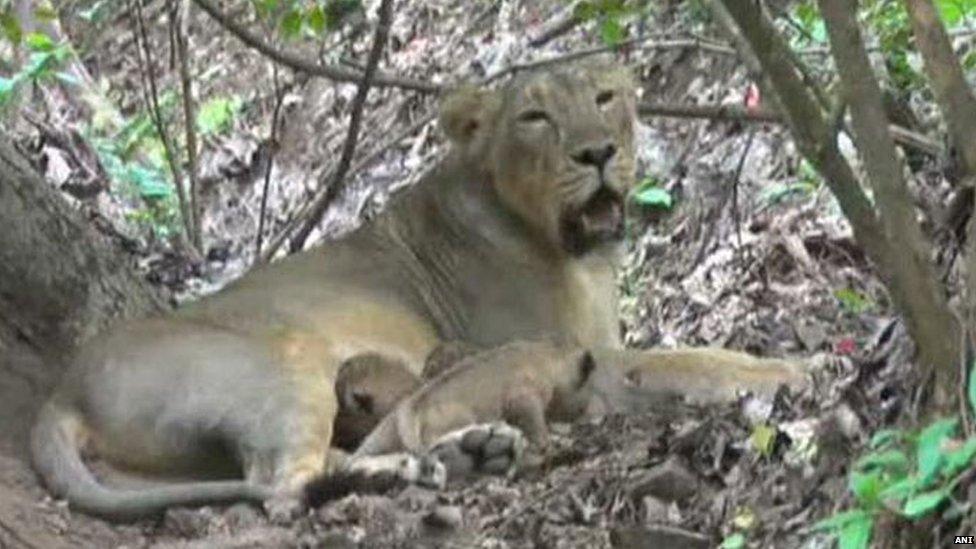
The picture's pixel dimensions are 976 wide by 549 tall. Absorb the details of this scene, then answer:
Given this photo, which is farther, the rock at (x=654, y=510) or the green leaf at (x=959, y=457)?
the rock at (x=654, y=510)

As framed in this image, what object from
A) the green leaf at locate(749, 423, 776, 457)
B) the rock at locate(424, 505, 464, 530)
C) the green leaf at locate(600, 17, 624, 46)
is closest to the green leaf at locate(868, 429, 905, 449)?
the green leaf at locate(749, 423, 776, 457)

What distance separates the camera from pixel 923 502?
379cm

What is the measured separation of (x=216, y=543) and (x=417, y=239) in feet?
7.70

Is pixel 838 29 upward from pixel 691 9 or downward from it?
downward

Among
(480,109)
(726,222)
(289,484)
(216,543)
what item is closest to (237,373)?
(289,484)

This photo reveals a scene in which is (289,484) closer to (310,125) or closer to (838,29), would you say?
(838,29)

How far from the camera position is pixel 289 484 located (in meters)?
6.32

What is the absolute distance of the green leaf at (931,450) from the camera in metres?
3.86

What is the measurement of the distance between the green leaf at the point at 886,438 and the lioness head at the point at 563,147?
9.96 feet

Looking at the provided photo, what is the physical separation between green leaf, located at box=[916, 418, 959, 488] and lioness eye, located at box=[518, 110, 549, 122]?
368cm

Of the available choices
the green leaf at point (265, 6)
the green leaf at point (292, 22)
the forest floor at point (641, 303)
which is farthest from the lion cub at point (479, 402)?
the green leaf at point (265, 6)

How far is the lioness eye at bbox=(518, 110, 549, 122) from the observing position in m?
7.55

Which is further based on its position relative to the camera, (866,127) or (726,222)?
(726,222)

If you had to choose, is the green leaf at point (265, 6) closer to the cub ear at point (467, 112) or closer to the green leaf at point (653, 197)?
the cub ear at point (467, 112)
